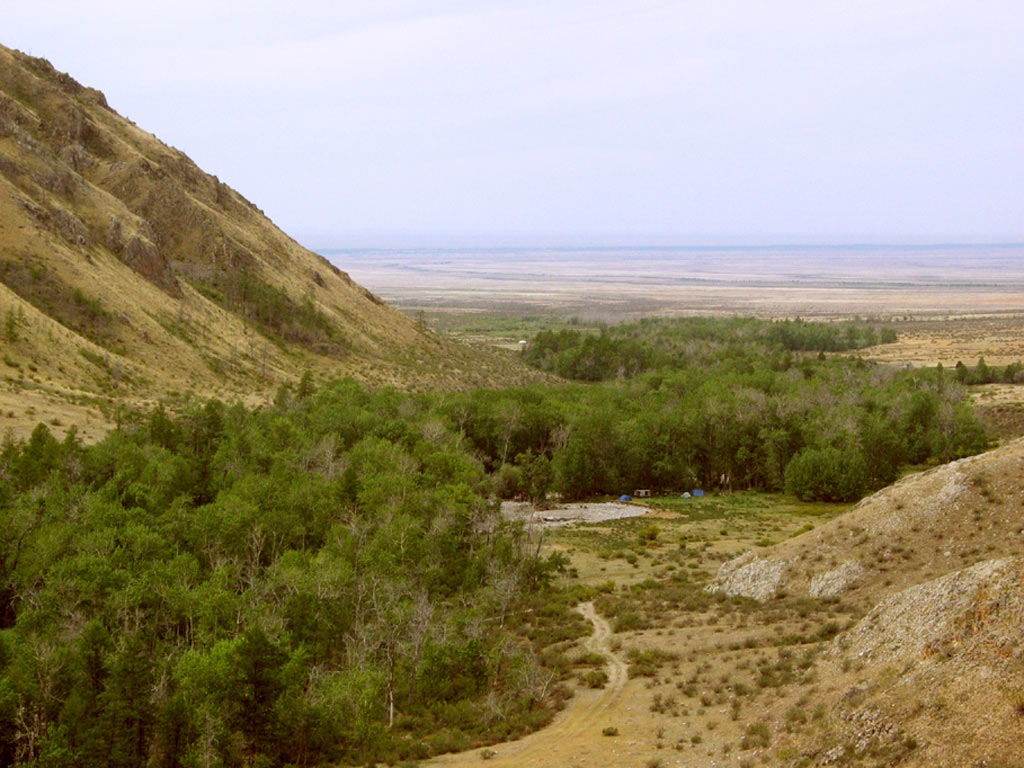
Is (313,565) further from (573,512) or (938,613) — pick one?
(573,512)

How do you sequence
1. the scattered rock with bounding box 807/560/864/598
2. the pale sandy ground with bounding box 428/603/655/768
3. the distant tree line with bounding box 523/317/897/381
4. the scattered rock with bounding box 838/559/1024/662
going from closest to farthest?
the scattered rock with bounding box 838/559/1024/662, the pale sandy ground with bounding box 428/603/655/768, the scattered rock with bounding box 807/560/864/598, the distant tree line with bounding box 523/317/897/381

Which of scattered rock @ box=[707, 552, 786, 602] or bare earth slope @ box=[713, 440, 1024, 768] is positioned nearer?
bare earth slope @ box=[713, 440, 1024, 768]

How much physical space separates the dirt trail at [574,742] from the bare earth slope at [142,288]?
3801 cm

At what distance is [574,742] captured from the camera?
23.3 metres

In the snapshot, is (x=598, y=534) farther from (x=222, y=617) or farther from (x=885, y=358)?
(x=885, y=358)

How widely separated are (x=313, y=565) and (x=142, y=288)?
184ft

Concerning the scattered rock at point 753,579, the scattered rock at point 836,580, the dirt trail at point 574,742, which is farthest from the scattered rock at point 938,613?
the scattered rock at point 753,579

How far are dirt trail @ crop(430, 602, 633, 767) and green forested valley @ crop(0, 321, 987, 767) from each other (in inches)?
30.5

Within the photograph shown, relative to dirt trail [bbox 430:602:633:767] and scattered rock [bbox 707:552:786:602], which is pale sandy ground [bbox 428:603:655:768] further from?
scattered rock [bbox 707:552:786:602]

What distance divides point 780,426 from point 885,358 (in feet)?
228

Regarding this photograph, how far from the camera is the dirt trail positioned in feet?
72.7

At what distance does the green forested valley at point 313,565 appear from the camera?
77.4ft

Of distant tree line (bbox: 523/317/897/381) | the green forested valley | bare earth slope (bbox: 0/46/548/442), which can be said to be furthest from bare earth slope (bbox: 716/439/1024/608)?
distant tree line (bbox: 523/317/897/381)

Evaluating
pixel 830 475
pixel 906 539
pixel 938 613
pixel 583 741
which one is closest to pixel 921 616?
pixel 938 613
